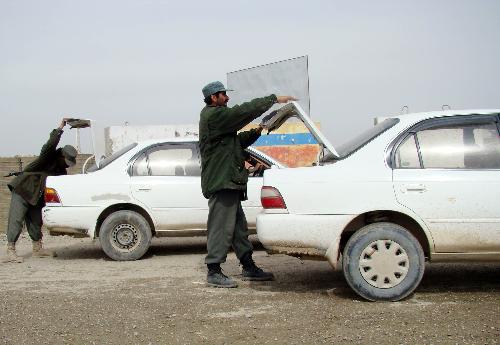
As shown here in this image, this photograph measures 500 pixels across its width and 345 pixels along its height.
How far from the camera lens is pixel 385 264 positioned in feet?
16.0

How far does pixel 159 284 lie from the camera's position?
19.6 feet

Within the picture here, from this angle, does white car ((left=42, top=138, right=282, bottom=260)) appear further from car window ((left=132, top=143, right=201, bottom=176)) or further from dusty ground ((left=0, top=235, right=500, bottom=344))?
dusty ground ((left=0, top=235, right=500, bottom=344))

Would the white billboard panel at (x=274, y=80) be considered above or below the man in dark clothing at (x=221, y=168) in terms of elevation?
above

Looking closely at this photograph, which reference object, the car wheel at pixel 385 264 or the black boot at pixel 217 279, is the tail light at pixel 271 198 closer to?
the car wheel at pixel 385 264

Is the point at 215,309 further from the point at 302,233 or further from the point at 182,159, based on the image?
the point at 182,159

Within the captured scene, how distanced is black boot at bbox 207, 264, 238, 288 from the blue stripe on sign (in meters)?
7.27

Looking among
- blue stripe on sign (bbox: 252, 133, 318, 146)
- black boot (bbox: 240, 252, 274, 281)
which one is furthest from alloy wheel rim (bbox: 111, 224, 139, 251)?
blue stripe on sign (bbox: 252, 133, 318, 146)

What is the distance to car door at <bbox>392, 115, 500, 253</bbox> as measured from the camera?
4.86 m

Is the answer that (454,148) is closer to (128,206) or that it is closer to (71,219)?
(128,206)

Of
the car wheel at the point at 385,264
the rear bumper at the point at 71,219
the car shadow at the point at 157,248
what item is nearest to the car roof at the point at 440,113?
the car wheel at the point at 385,264

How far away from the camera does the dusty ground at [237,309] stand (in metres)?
4.05

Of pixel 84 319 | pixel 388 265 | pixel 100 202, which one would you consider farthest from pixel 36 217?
pixel 388 265

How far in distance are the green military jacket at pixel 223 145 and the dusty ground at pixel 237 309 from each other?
1019 mm

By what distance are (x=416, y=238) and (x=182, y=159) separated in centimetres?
374
